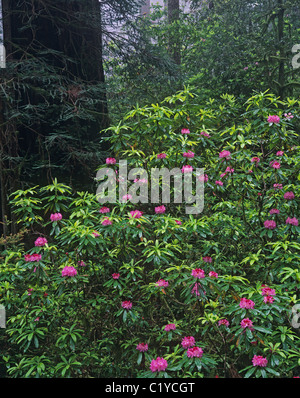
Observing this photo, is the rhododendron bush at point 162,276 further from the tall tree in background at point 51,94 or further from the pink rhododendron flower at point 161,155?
the tall tree in background at point 51,94

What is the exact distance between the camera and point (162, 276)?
273cm

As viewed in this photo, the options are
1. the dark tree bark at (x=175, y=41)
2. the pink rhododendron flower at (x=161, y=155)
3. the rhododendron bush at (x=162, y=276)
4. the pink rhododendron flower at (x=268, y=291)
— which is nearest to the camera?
the pink rhododendron flower at (x=268, y=291)

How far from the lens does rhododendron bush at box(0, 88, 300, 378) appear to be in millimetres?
2527

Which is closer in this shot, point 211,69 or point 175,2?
point 211,69

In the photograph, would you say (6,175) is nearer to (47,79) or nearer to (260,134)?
(47,79)

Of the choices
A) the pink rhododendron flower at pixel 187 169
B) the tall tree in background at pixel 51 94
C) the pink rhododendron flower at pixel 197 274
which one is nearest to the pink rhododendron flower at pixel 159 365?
the pink rhododendron flower at pixel 197 274

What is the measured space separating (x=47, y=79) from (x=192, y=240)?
6.89ft

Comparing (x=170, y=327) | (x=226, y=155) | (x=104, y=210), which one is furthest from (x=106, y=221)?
(x=226, y=155)

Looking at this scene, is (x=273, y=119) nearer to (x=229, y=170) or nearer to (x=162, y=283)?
(x=229, y=170)

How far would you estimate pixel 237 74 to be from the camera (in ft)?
21.2

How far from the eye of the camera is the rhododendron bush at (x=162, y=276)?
8.29 feet

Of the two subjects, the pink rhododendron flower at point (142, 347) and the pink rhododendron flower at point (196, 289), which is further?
the pink rhododendron flower at point (142, 347)

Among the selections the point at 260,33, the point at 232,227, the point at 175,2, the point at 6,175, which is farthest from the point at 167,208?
the point at 175,2

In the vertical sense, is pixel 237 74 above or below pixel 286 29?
below
